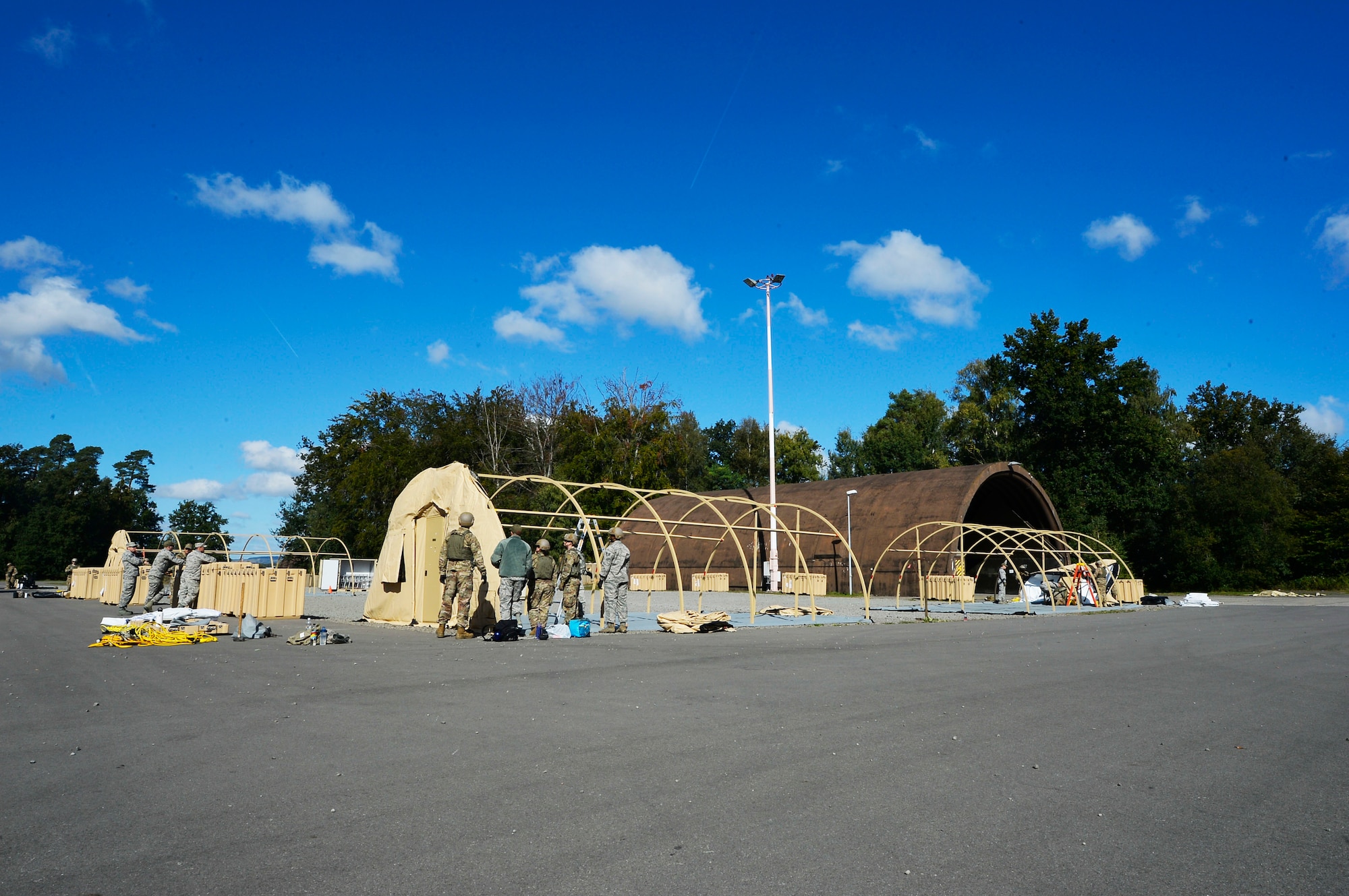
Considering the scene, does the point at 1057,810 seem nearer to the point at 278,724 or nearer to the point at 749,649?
the point at 278,724

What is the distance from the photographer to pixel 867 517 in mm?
33938

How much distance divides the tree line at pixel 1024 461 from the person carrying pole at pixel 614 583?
28.8 m

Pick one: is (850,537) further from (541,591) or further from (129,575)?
(129,575)

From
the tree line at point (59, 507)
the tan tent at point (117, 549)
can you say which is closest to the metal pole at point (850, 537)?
the tan tent at point (117, 549)

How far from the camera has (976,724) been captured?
672 cm

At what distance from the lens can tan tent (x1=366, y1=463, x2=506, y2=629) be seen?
16.6 meters

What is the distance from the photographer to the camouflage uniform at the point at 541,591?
48.4ft

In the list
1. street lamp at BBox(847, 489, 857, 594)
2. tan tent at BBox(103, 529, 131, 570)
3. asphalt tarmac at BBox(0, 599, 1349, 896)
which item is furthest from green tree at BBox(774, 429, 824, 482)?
asphalt tarmac at BBox(0, 599, 1349, 896)

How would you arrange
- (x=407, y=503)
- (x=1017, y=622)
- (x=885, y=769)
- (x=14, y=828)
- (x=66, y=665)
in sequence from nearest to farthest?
(x=14, y=828), (x=885, y=769), (x=66, y=665), (x=407, y=503), (x=1017, y=622)

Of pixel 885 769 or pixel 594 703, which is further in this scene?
pixel 594 703

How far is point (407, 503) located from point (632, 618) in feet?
19.6

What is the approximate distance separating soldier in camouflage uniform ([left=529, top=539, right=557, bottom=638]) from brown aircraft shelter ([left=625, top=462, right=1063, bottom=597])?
548 inches

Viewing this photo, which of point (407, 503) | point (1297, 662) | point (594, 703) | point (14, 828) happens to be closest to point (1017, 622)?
point (1297, 662)

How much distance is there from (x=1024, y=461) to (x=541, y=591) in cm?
4557
